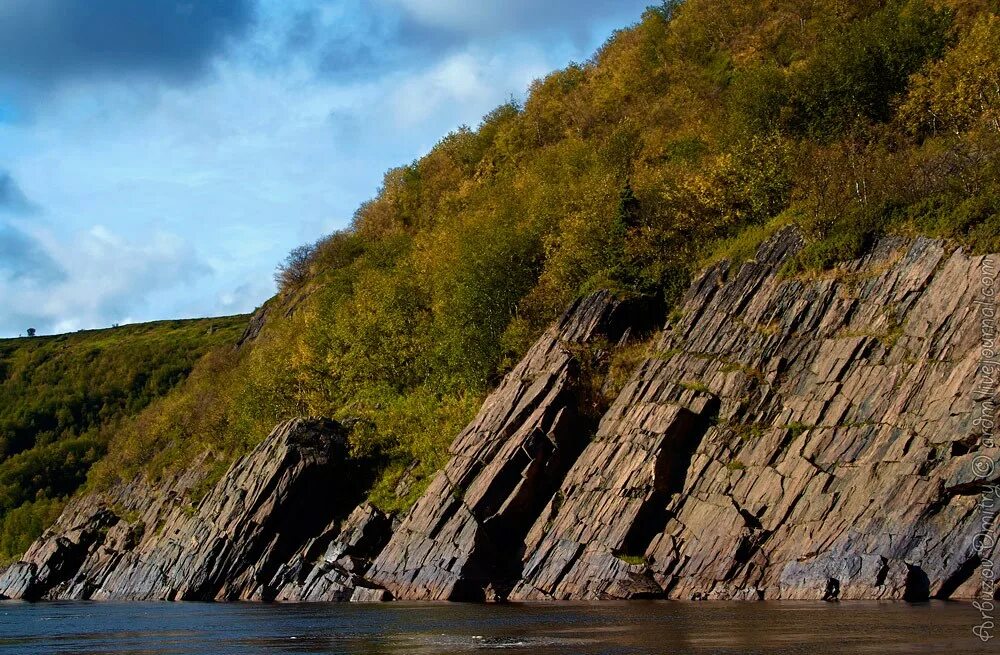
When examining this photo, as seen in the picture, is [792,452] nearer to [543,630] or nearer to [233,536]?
[543,630]

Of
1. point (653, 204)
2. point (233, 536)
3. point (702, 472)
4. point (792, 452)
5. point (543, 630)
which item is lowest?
point (543, 630)

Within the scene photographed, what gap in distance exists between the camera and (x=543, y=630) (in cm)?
4166

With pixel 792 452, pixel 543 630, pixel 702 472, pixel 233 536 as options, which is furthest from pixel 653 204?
pixel 543 630

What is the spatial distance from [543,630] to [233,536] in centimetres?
5171

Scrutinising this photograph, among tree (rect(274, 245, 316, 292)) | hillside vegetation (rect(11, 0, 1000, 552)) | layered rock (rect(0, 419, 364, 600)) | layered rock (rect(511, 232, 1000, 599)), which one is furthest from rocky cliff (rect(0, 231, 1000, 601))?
tree (rect(274, 245, 316, 292))

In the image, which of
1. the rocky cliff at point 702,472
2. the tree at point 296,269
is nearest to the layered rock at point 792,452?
the rocky cliff at point 702,472

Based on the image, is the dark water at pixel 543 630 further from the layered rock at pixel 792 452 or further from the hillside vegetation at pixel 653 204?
the hillside vegetation at pixel 653 204

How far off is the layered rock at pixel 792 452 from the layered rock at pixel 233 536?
2742 cm

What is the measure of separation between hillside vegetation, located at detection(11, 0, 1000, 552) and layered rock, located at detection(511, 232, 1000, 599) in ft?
13.0

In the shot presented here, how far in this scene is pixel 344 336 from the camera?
113 meters

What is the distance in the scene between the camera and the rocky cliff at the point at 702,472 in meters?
50.8

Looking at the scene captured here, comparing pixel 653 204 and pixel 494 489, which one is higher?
pixel 653 204

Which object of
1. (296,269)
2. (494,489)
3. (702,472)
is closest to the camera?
(702,472)

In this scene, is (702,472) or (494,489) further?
(494,489)
